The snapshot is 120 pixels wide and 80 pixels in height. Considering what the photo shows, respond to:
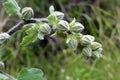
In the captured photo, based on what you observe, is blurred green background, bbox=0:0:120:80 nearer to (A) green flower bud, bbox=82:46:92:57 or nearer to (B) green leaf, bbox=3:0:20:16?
(B) green leaf, bbox=3:0:20:16

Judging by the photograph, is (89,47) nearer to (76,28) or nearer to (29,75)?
(76,28)

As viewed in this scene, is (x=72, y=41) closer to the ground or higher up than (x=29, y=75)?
higher up

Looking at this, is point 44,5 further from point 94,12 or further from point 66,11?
point 94,12

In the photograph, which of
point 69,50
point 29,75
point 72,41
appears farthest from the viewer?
point 69,50

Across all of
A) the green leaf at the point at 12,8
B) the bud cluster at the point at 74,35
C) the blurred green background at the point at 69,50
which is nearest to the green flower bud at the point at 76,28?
the bud cluster at the point at 74,35

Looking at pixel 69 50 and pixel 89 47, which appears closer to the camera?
pixel 89 47

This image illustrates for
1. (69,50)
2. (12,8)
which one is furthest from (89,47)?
(69,50)

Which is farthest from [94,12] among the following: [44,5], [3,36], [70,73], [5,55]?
[3,36]

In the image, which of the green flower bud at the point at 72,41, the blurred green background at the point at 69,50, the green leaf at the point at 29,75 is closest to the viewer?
the green flower bud at the point at 72,41

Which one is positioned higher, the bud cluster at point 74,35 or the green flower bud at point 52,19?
the green flower bud at point 52,19

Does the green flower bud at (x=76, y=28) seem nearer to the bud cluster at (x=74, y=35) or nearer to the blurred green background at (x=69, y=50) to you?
the bud cluster at (x=74, y=35)
